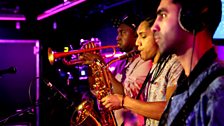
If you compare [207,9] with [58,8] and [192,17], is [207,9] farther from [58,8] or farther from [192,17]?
[58,8]

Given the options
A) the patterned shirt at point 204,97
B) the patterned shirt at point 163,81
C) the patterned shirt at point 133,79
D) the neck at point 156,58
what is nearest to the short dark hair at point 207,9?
the patterned shirt at point 204,97

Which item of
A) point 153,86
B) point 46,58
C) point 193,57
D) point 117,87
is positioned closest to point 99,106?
point 117,87

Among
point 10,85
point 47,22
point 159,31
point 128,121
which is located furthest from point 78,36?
point 159,31

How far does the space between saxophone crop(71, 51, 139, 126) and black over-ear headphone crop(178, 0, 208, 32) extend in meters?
1.84

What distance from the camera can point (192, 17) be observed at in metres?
1.65

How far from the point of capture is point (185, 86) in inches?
67.4

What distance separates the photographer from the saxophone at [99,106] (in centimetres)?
368

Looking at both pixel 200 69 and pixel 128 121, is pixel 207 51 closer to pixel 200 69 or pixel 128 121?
pixel 200 69

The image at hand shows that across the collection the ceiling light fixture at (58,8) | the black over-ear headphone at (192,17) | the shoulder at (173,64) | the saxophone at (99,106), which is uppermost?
the ceiling light fixture at (58,8)

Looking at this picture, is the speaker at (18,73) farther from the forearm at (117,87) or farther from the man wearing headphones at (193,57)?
the man wearing headphones at (193,57)

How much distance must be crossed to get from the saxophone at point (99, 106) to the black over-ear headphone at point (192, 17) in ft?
6.03

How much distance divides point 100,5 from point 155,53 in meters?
5.94

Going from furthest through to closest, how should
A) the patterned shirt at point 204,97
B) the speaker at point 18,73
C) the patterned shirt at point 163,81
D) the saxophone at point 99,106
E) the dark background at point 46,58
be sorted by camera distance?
the speaker at point 18,73 < the dark background at point 46,58 < the saxophone at point 99,106 < the patterned shirt at point 163,81 < the patterned shirt at point 204,97

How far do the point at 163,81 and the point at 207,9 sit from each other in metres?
1.00
